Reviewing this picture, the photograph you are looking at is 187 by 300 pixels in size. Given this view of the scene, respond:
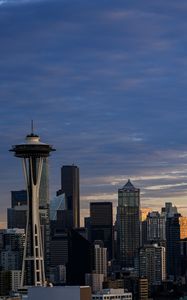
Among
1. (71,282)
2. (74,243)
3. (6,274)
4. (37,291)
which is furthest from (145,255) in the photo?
(37,291)

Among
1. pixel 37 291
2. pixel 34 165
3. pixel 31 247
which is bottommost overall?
pixel 37 291

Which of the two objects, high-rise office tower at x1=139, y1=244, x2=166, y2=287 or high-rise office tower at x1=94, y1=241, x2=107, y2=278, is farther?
high-rise office tower at x1=139, y1=244, x2=166, y2=287

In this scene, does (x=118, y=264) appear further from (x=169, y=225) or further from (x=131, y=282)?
(x=131, y=282)

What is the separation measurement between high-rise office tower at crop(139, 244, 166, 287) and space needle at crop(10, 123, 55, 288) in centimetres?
6208

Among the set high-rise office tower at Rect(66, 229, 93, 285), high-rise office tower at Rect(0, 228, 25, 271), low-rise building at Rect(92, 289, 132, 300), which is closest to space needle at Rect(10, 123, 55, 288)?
low-rise building at Rect(92, 289, 132, 300)

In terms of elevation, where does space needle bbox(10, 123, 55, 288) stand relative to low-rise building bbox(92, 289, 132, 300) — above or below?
above

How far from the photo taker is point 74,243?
6860 inches

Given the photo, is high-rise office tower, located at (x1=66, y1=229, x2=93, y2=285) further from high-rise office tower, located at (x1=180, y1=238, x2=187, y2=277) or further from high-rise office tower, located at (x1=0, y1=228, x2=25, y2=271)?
high-rise office tower, located at (x1=180, y1=238, x2=187, y2=277)

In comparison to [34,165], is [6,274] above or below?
below

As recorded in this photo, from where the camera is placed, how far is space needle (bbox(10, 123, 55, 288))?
106 m

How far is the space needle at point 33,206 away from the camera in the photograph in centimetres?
10638

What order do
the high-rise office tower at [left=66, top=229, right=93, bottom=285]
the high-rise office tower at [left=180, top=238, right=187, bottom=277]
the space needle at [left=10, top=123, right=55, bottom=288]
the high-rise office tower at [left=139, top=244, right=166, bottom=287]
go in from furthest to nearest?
the high-rise office tower at [left=180, top=238, right=187, bottom=277] < the high-rise office tower at [left=139, top=244, right=166, bottom=287] < the high-rise office tower at [left=66, top=229, right=93, bottom=285] < the space needle at [left=10, top=123, right=55, bottom=288]

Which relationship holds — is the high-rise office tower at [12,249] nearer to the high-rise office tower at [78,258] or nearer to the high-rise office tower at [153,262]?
the high-rise office tower at [78,258]

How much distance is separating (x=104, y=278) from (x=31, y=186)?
4866 cm
